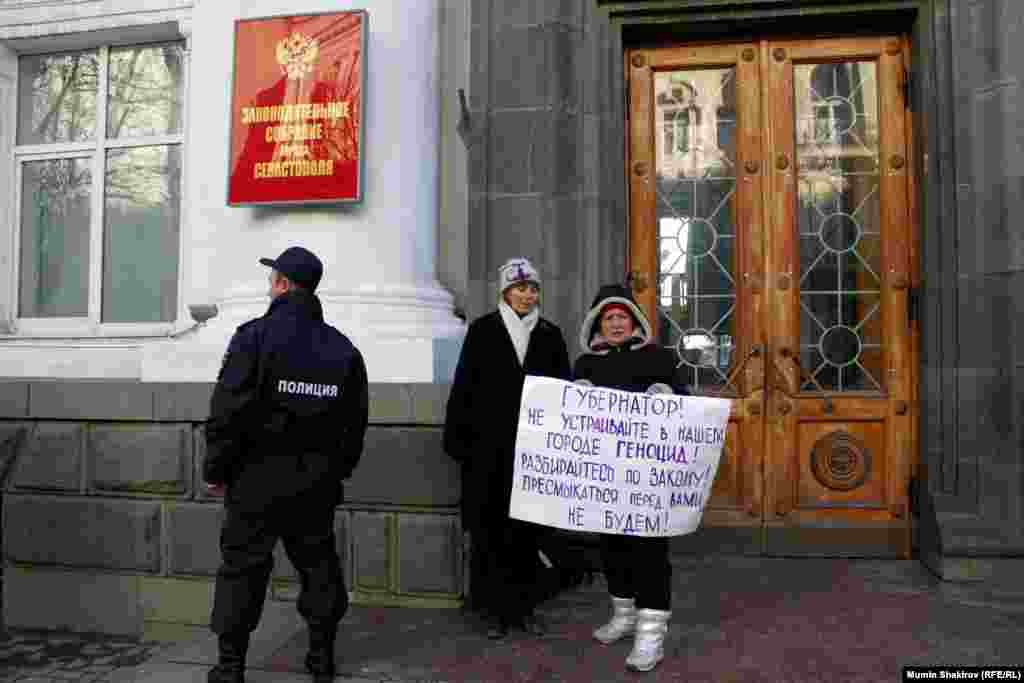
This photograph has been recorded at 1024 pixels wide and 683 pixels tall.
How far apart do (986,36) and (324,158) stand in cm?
434

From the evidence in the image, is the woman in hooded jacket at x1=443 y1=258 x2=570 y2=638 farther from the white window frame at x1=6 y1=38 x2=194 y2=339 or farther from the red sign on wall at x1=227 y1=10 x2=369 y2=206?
the white window frame at x1=6 y1=38 x2=194 y2=339

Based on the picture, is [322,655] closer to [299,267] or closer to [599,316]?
[299,267]

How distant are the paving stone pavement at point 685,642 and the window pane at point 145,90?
3.71 meters

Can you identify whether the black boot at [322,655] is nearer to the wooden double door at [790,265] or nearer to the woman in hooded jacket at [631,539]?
the woman in hooded jacket at [631,539]

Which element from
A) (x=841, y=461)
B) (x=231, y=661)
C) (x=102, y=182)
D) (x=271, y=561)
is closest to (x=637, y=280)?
(x=841, y=461)

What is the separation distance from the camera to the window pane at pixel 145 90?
649 centimetres

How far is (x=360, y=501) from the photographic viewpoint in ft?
16.1

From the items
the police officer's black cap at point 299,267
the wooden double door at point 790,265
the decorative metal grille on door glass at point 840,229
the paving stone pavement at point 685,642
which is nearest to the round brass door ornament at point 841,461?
the wooden double door at point 790,265

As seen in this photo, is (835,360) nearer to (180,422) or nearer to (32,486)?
(180,422)

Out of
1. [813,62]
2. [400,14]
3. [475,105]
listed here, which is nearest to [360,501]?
[475,105]

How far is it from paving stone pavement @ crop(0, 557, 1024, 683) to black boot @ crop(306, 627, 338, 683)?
9cm

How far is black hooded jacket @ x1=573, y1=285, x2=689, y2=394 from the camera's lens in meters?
4.11

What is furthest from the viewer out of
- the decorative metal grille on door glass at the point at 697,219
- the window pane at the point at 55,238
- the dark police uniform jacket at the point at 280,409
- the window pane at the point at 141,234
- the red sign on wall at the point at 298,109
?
the window pane at the point at 55,238

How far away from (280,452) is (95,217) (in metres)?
3.89
